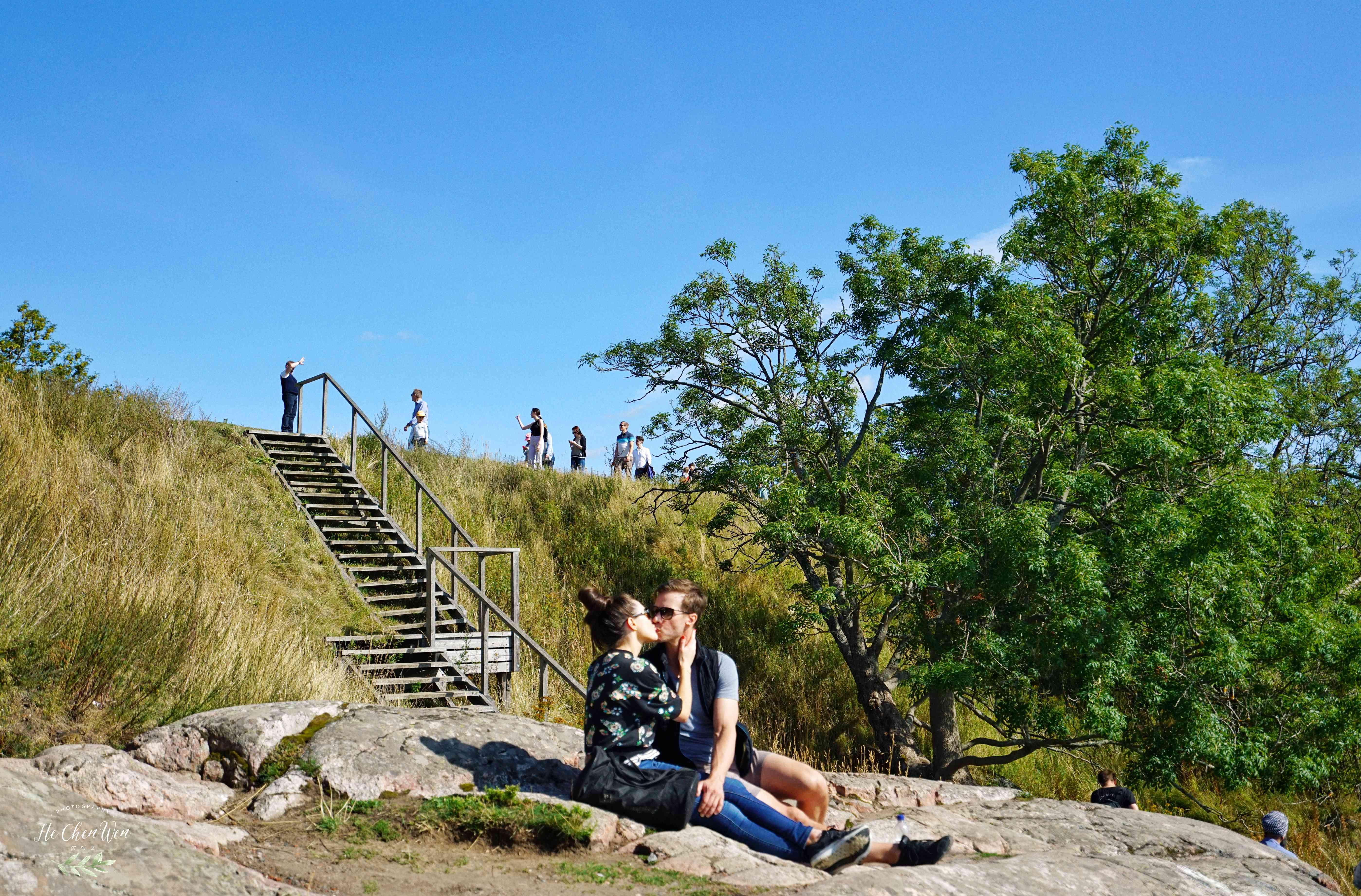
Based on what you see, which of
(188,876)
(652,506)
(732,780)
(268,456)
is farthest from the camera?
(652,506)

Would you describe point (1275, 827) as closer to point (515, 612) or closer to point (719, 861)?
point (719, 861)

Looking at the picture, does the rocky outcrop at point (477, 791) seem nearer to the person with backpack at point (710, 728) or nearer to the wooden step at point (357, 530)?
the person with backpack at point (710, 728)

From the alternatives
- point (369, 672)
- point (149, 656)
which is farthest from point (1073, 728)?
A: point (149, 656)

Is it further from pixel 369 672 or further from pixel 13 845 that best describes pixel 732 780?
pixel 369 672

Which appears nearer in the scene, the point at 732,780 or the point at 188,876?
the point at 188,876

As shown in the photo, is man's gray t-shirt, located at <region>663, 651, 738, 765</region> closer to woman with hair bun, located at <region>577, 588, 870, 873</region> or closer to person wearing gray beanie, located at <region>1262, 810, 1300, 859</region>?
woman with hair bun, located at <region>577, 588, 870, 873</region>

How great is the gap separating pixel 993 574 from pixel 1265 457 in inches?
228

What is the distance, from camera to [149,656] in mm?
6820

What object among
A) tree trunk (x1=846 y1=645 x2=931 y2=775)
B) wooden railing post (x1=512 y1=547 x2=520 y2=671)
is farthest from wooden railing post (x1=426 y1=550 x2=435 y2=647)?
tree trunk (x1=846 y1=645 x2=931 y2=775)

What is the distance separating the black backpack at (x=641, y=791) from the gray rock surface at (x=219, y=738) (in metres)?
1.91

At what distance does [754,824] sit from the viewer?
4926mm

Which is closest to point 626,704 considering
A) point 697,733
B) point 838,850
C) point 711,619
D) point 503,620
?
point 697,733

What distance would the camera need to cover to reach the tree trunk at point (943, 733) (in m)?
15.0

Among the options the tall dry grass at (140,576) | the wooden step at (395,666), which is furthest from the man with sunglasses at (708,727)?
the wooden step at (395,666)
